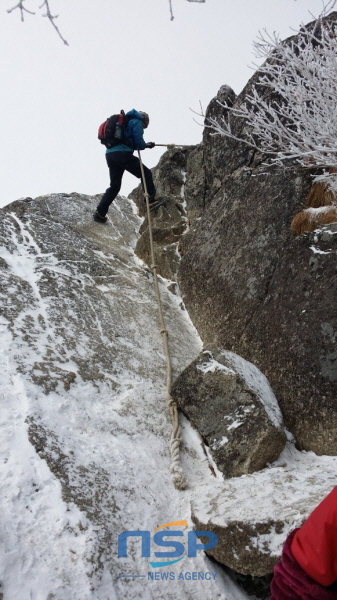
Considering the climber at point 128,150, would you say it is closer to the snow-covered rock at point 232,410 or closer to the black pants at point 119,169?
the black pants at point 119,169

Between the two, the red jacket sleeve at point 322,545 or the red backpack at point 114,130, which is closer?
the red jacket sleeve at point 322,545

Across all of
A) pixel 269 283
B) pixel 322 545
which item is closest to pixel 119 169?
pixel 269 283

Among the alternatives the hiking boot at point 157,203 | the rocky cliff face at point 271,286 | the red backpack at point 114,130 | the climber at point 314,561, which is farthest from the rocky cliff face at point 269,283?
the climber at point 314,561

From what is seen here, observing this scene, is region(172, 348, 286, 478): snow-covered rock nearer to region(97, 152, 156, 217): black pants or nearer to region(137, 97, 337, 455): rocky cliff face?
region(137, 97, 337, 455): rocky cliff face

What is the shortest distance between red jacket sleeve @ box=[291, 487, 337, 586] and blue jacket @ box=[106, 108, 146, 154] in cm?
785

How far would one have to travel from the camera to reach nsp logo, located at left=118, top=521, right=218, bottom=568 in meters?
2.86

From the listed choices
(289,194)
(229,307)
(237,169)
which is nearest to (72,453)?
(229,307)

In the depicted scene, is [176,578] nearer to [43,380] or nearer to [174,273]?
[43,380]

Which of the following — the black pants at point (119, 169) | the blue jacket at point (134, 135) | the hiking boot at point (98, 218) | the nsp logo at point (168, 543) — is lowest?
the nsp logo at point (168, 543)

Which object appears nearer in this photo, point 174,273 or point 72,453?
point 72,453

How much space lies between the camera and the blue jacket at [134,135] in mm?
7965

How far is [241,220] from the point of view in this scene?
589 centimetres

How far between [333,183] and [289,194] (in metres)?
0.67

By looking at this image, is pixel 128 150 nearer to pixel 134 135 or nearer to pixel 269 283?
pixel 134 135
